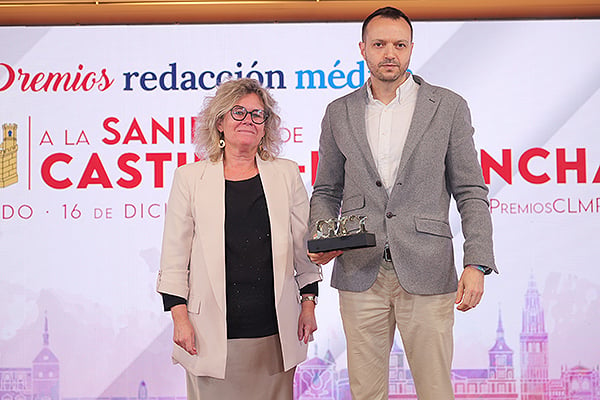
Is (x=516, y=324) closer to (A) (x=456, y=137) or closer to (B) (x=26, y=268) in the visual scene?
(A) (x=456, y=137)

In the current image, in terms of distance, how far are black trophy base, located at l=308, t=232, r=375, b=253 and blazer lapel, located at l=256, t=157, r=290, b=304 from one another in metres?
0.22

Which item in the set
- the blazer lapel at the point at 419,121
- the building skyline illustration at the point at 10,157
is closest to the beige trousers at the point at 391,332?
the blazer lapel at the point at 419,121

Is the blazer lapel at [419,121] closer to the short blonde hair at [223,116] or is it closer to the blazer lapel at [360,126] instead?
the blazer lapel at [360,126]

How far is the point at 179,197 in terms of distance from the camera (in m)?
2.54

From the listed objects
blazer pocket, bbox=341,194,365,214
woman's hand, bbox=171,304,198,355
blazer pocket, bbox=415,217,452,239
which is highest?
blazer pocket, bbox=341,194,365,214

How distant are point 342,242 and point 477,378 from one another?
2059mm

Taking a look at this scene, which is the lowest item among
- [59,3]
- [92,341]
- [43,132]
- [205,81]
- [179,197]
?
[92,341]

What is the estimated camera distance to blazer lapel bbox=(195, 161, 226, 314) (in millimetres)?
2451

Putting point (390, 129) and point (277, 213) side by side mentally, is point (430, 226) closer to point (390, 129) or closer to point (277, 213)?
point (390, 129)

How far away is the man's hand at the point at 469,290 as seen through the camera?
220 cm

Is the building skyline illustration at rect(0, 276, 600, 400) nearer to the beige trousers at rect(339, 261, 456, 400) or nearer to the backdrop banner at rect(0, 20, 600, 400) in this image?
the backdrop banner at rect(0, 20, 600, 400)

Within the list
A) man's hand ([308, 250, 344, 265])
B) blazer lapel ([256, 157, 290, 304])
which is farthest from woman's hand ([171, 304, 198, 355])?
man's hand ([308, 250, 344, 265])

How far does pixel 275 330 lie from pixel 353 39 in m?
1.96

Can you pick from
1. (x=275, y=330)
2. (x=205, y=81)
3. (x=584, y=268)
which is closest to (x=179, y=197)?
(x=275, y=330)
